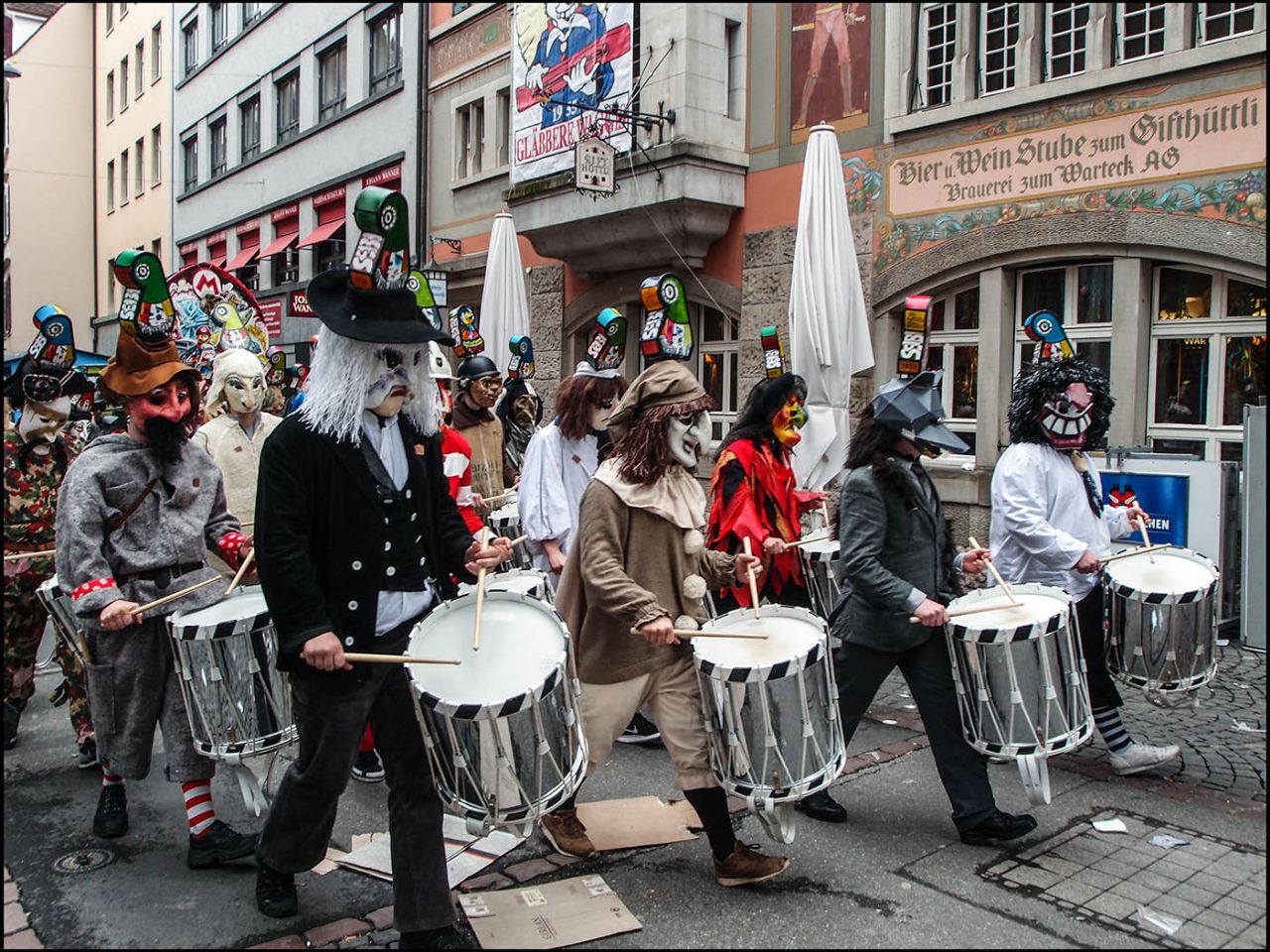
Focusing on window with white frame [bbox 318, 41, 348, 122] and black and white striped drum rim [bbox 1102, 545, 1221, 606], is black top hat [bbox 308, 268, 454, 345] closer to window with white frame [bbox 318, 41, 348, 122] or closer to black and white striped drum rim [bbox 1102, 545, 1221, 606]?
black and white striped drum rim [bbox 1102, 545, 1221, 606]

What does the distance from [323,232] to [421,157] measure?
14.6 ft

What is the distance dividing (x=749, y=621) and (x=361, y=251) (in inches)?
71.4

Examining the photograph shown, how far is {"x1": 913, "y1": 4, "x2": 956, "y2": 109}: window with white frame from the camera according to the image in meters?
10.5

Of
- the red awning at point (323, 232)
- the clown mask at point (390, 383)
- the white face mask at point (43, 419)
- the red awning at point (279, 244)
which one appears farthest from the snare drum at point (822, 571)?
the red awning at point (279, 244)

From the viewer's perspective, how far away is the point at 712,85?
12.3 m

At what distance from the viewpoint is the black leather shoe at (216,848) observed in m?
4.05

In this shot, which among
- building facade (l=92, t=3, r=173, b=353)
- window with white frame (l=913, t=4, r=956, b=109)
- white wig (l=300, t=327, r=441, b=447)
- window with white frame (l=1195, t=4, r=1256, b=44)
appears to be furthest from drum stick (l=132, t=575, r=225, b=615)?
building facade (l=92, t=3, r=173, b=353)

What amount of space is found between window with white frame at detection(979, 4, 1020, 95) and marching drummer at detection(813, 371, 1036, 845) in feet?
22.5

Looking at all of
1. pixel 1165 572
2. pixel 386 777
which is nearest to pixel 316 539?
pixel 386 777

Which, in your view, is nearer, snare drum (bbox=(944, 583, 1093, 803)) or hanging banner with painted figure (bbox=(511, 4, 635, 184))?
snare drum (bbox=(944, 583, 1093, 803))

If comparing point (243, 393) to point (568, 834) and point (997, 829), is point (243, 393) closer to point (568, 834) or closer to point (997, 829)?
point (568, 834)

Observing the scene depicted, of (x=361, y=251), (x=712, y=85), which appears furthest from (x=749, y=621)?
(x=712, y=85)

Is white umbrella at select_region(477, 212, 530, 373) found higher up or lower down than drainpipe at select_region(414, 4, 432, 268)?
lower down

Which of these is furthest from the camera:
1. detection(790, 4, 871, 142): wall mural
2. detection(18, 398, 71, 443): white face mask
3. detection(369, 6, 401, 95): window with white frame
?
detection(369, 6, 401, 95): window with white frame
